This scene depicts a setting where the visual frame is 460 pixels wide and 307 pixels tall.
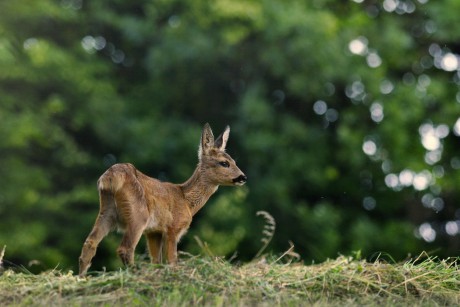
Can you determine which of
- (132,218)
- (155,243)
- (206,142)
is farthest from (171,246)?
(206,142)

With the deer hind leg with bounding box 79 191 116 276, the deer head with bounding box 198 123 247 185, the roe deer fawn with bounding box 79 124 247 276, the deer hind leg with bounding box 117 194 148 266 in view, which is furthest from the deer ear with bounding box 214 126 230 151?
the deer hind leg with bounding box 79 191 116 276

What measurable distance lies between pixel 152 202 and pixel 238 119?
1254cm

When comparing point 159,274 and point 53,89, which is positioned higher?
point 159,274

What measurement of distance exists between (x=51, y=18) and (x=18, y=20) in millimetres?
930

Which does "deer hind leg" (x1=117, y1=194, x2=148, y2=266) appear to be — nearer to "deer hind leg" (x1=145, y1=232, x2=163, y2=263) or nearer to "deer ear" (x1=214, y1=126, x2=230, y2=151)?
"deer hind leg" (x1=145, y1=232, x2=163, y2=263)

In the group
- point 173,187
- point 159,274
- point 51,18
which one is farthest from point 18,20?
point 159,274

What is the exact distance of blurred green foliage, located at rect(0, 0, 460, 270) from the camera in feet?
69.4

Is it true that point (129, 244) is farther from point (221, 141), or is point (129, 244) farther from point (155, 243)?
point (221, 141)

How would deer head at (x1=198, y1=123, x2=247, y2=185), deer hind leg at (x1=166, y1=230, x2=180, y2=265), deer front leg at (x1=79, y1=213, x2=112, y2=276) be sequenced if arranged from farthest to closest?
deer head at (x1=198, y1=123, x2=247, y2=185) < deer hind leg at (x1=166, y1=230, x2=180, y2=265) < deer front leg at (x1=79, y1=213, x2=112, y2=276)

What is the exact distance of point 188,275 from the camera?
25.6 ft

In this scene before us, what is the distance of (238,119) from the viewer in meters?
21.7

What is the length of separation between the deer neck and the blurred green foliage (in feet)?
31.4

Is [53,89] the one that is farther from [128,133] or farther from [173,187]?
[173,187]

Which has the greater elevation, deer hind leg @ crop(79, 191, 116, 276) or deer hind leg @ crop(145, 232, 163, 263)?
deer hind leg @ crop(79, 191, 116, 276)
